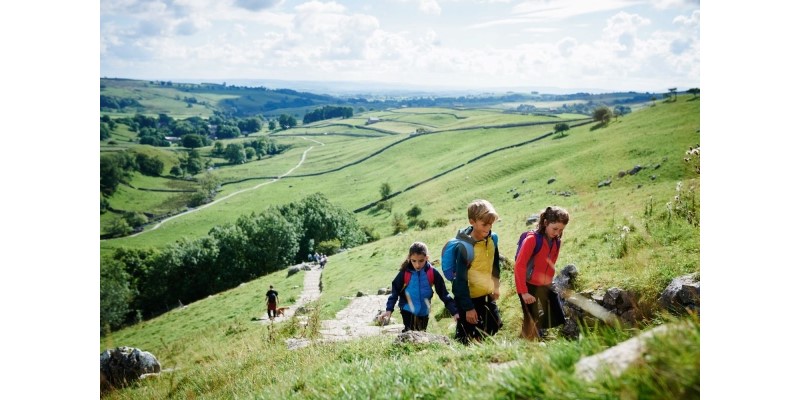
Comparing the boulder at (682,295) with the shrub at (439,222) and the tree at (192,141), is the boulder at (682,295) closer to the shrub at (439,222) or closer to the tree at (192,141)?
the shrub at (439,222)

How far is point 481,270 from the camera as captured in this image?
5.81 m

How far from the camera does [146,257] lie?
51938 mm

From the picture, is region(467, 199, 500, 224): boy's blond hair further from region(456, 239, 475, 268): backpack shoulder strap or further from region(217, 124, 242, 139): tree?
region(217, 124, 242, 139): tree

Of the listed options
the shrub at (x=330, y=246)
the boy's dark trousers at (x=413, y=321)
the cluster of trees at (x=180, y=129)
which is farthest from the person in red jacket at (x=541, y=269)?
the shrub at (x=330, y=246)

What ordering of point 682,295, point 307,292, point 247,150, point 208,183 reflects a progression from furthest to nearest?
point 247,150, point 208,183, point 307,292, point 682,295

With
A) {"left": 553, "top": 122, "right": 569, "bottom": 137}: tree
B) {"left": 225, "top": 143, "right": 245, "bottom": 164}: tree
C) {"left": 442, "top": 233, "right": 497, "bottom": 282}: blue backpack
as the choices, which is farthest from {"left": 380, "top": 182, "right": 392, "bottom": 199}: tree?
{"left": 442, "top": 233, "right": 497, "bottom": 282}: blue backpack

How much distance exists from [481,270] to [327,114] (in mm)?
85154

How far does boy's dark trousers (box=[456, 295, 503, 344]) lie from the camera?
587 centimetres

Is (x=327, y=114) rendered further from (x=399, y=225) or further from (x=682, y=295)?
(x=682, y=295)

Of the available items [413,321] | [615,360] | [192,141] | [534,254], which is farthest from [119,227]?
[615,360]

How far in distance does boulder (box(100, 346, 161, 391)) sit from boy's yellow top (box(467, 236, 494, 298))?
26.9 feet

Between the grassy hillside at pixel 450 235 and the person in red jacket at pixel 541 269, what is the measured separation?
0.60 meters

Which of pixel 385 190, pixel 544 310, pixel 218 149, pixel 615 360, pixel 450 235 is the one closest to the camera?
pixel 615 360
